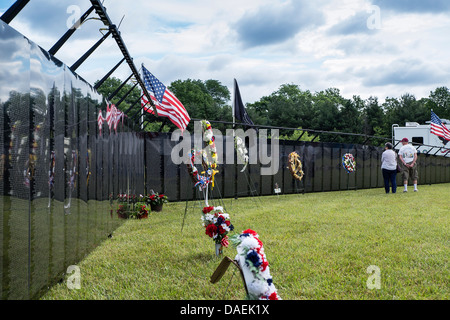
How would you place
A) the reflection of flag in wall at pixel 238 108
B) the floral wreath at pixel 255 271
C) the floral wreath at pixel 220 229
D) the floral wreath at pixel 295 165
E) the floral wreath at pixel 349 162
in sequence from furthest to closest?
1. the floral wreath at pixel 349 162
2. the floral wreath at pixel 295 165
3. the reflection of flag in wall at pixel 238 108
4. the floral wreath at pixel 220 229
5. the floral wreath at pixel 255 271

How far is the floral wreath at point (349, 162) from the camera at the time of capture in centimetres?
1639

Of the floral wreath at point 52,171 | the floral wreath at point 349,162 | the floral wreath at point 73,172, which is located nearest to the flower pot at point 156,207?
the floral wreath at point 73,172

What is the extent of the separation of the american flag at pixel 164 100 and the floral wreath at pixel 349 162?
9.39 metres

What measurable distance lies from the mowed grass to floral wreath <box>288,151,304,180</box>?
5891mm

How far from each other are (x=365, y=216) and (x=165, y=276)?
5300 mm

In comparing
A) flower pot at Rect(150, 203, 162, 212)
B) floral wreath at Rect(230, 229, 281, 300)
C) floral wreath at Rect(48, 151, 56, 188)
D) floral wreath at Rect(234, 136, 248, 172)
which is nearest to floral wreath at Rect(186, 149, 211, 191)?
flower pot at Rect(150, 203, 162, 212)

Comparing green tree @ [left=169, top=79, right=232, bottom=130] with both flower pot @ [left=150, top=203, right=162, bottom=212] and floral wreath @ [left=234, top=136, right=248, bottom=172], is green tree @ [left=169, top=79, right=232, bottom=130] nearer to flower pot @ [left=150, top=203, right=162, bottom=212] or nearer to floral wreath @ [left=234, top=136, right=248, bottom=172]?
floral wreath @ [left=234, top=136, right=248, bottom=172]

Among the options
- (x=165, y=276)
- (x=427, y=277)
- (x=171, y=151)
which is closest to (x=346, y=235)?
(x=427, y=277)

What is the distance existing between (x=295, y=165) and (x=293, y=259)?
967cm

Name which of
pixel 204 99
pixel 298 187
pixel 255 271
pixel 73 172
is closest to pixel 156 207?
pixel 73 172

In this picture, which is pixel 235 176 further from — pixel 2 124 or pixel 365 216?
pixel 2 124

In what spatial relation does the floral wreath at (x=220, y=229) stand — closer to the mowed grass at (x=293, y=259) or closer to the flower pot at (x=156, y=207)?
the mowed grass at (x=293, y=259)

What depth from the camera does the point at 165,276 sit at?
4.16 metres

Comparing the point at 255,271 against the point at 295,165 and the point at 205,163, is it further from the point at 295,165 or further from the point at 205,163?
the point at 295,165
